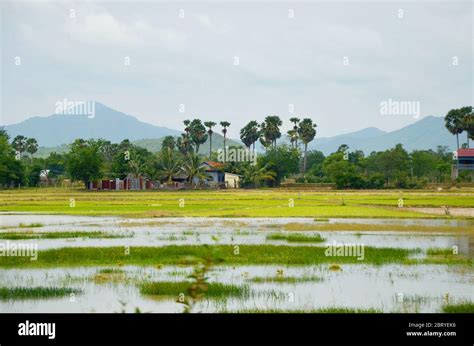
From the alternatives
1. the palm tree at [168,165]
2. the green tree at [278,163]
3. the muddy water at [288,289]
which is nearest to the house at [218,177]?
the palm tree at [168,165]

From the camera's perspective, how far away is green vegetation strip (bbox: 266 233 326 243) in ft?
95.1

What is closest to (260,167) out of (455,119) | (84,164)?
(84,164)

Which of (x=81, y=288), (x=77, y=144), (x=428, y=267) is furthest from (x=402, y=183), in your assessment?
(x=81, y=288)

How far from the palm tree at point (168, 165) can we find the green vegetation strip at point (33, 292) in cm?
8031

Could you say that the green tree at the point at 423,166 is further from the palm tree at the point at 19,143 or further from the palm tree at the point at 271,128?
the palm tree at the point at 19,143

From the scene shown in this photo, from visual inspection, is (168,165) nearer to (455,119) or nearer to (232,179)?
(232,179)

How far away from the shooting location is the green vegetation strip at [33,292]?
57.0 feet

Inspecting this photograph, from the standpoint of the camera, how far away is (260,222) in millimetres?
39750

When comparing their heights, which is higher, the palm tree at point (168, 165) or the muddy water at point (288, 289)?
the palm tree at point (168, 165)

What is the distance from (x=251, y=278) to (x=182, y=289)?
106 inches

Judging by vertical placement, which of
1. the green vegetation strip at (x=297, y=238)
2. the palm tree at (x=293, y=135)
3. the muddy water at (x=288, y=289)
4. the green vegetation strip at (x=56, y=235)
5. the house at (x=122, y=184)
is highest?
the palm tree at (x=293, y=135)

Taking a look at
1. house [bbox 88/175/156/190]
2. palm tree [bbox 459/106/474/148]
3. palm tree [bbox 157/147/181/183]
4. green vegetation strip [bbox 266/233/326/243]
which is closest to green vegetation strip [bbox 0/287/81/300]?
green vegetation strip [bbox 266/233/326/243]
